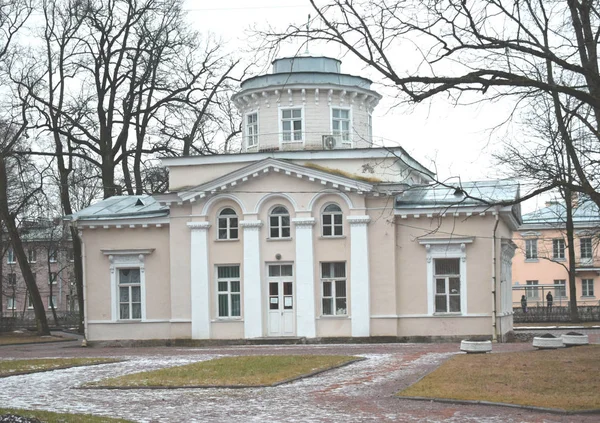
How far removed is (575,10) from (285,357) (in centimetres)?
1288

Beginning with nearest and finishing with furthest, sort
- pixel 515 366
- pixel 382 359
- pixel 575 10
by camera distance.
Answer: pixel 575 10 < pixel 515 366 < pixel 382 359

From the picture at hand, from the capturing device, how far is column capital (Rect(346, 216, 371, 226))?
3325 cm

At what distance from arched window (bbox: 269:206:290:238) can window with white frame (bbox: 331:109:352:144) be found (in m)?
4.51

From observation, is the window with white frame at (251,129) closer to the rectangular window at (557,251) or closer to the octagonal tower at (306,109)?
the octagonal tower at (306,109)

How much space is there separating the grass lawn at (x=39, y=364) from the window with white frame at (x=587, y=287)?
51.7m

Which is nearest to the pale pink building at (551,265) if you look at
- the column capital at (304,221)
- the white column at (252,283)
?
the column capital at (304,221)

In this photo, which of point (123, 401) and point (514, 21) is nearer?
point (514, 21)

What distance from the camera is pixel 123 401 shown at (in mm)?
17156

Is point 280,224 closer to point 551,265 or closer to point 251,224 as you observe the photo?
point 251,224

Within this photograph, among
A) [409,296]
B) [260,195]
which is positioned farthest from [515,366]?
[260,195]

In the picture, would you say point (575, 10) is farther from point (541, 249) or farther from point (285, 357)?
point (541, 249)

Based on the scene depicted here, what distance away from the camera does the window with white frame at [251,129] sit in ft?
124

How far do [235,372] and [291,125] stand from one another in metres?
17.1

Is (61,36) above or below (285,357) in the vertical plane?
above
